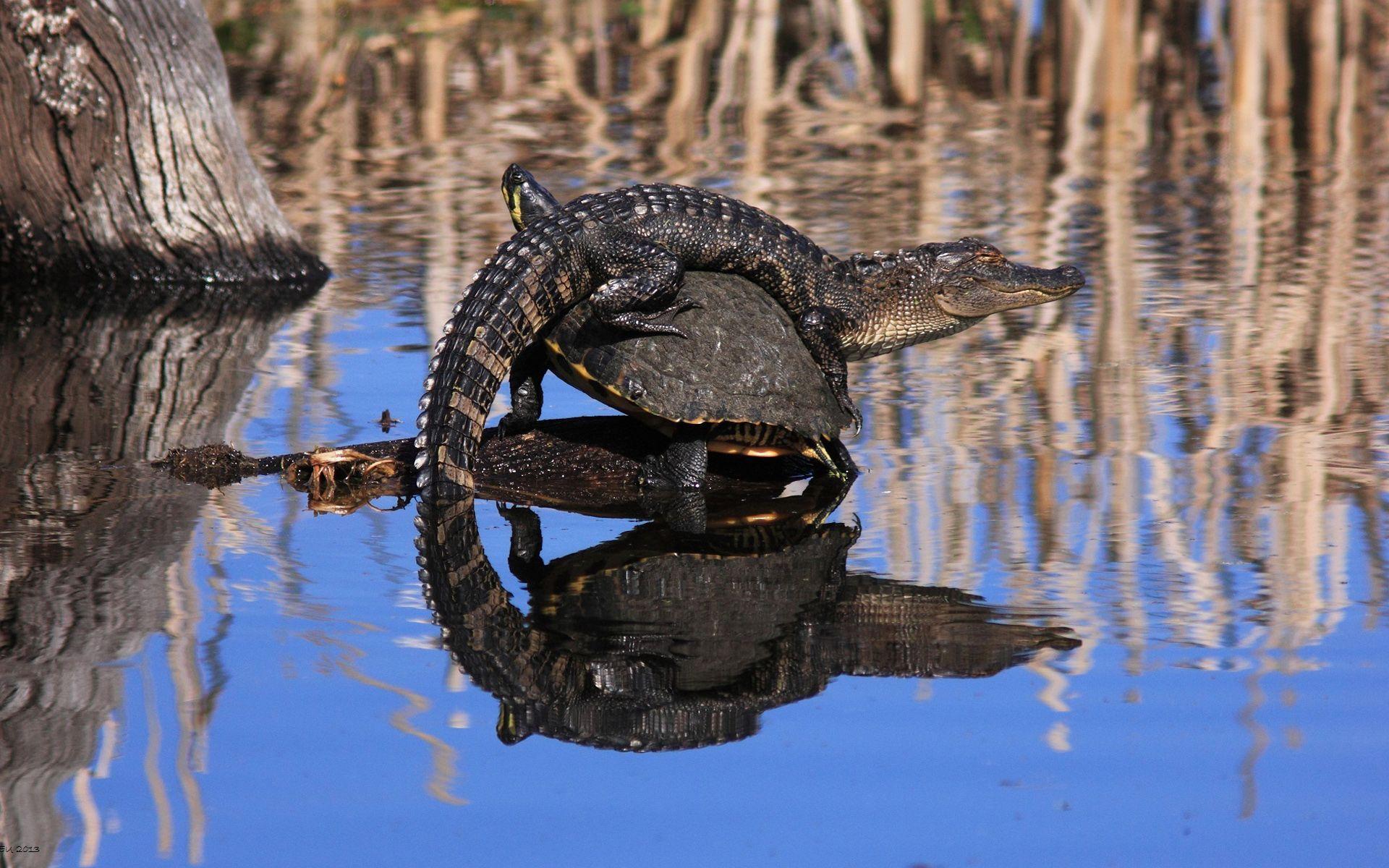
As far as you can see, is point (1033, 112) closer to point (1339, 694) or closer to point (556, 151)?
point (556, 151)

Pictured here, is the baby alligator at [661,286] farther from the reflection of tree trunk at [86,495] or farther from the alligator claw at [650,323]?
the reflection of tree trunk at [86,495]

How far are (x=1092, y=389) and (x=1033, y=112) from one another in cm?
677

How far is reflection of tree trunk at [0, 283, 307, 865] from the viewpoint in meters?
3.68

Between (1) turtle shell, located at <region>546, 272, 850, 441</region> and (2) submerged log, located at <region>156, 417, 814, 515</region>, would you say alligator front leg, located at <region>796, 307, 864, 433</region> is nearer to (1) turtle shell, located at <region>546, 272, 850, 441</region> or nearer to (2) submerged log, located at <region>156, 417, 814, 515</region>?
(1) turtle shell, located at <region>546, 272, 850, 441</region>

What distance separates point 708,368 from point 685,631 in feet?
4.78

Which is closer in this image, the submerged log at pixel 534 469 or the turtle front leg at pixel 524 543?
the turtle front leg at pixel 524 543

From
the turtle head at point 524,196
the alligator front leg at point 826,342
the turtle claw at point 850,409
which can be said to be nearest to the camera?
the turtle claw at point 850,409

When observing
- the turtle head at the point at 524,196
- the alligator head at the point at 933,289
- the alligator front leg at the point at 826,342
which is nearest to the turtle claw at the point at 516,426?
the turtle head at the point at 524,196

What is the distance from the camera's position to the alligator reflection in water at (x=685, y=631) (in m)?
3.76

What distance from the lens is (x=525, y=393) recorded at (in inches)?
225

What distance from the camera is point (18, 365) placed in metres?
7.00

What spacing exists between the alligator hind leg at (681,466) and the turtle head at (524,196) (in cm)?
110

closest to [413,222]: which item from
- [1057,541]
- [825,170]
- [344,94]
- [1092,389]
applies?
[825,170]

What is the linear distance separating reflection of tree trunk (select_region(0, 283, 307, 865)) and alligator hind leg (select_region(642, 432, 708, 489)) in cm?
154
